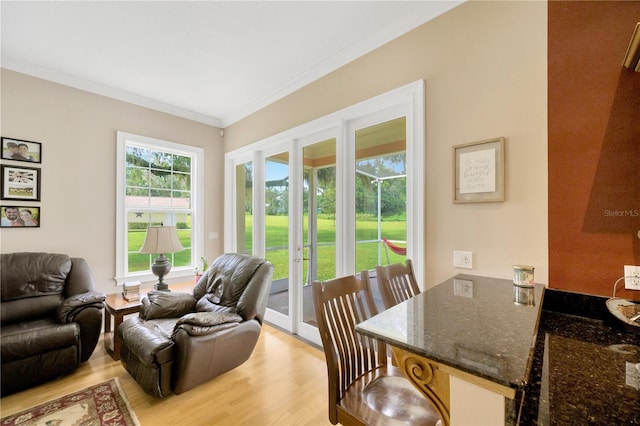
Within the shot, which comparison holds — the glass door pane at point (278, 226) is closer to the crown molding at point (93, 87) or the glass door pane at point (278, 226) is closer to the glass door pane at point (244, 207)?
the glass door pane at point (244, 207)

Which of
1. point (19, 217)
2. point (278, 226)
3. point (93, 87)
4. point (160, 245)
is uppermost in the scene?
point (93, 87)

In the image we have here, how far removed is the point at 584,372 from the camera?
2.61 ft

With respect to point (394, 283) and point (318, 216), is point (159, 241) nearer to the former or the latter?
point (318, 216)

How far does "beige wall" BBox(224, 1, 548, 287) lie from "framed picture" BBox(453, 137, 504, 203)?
42 mm

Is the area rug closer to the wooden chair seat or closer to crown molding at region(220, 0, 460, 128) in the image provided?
the wooden chair seat

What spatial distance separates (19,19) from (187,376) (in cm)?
301

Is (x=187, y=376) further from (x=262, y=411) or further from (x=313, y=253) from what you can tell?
(x=313, y=253)

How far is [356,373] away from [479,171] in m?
1.43

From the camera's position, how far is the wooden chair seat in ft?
3.32

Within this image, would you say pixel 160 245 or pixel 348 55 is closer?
pixel 348 55

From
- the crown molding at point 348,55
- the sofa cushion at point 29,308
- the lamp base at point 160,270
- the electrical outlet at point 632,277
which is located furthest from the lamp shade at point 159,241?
the electrical outlet at point 632,277

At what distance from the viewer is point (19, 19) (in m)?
2.12

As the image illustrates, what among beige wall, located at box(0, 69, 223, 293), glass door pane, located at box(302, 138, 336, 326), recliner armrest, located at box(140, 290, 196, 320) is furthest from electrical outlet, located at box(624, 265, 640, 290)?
beige wall, located at box(0, 69, 223, 293)

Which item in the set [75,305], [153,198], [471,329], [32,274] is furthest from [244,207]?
[471,329]
